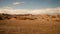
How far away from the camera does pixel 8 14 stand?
394 centimetres

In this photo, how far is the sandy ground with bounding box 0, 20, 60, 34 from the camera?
3.64 m

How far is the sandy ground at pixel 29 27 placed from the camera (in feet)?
12.0

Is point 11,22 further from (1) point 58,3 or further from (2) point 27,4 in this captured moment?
(1) point 58,3

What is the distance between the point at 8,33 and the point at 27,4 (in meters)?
0.98

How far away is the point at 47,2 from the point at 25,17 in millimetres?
744

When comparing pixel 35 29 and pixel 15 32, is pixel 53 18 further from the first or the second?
pixel 15 32

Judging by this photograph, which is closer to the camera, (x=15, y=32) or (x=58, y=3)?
(x=15, y=32)

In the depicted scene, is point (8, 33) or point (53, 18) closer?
point (8, 33)

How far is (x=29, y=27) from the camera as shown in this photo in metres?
3.75

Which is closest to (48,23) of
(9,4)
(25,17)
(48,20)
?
(48,20)

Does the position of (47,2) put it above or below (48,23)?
above

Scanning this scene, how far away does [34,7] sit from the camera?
4.01m

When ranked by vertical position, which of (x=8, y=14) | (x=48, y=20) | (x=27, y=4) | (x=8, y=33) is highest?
(x=27, y=4)

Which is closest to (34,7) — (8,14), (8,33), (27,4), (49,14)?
(27,4)
